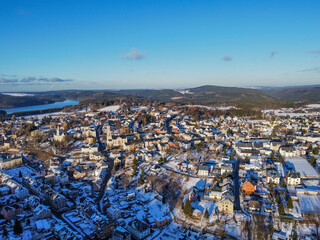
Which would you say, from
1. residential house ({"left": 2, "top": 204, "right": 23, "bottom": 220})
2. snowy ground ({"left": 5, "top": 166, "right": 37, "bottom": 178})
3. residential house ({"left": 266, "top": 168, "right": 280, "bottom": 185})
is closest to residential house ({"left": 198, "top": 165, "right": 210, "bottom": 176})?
residential house ({"left": 266, "top": 168, "right": 280, "bottom": 185})

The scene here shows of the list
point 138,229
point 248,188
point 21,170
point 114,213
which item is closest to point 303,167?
point 248,188

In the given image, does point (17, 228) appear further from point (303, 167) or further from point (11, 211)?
point (303, 167)

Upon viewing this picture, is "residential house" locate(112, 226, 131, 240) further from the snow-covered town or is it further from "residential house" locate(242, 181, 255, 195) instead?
"residential house" locate(242, 181, 255, 195)

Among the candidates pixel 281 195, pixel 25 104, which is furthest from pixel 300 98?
pixel 25 104

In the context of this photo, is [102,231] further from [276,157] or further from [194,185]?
[276,157]

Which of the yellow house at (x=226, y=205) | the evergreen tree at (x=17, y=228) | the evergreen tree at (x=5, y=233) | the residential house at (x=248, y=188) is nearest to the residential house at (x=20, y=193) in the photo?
the evergreen tree at (x=5, y=233)
